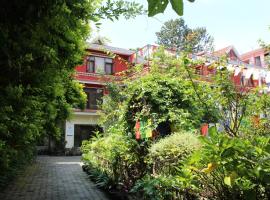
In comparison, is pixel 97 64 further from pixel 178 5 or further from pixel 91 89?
pixel 178 5

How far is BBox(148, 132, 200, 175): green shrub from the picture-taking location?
216 inches

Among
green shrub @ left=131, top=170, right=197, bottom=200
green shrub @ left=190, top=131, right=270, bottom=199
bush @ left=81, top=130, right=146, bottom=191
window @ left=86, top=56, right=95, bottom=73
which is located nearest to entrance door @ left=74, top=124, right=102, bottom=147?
window @ left=86, top=56, right=95, bottom=73

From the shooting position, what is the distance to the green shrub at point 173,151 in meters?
5.48

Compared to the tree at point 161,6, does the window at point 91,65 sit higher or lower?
higher

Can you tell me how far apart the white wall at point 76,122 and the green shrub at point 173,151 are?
2226 cm

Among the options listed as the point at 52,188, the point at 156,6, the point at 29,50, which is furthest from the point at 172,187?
the point at 52,188

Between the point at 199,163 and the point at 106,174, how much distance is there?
22.9ft

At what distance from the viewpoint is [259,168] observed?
9.58ft

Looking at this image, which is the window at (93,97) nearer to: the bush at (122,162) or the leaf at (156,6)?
the bush at (122,162)

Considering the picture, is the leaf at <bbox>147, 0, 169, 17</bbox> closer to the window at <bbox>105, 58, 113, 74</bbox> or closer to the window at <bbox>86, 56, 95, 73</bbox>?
the window at <bbox>86, 56, 95, 73</bbox>

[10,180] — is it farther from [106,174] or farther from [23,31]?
[23,31]

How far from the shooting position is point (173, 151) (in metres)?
5.65

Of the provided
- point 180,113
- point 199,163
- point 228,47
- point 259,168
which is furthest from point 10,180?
point 228,47

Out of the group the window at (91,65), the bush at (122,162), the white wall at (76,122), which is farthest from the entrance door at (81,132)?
the bush at (122,162)
